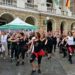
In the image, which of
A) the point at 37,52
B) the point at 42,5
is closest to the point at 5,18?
the point at 42,5

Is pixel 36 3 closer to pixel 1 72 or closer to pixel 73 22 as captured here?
pixel 73 22

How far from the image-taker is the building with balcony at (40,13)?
35.4 meters

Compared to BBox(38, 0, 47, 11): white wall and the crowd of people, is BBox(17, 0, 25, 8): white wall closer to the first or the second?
BBox(38, 0, 47, 11): white wall

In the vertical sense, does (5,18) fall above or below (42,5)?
below

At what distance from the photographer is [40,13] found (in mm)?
39438

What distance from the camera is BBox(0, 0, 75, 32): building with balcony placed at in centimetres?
3538

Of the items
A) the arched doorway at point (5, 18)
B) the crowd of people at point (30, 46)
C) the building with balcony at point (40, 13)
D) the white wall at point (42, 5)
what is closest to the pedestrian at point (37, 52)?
the crowd of people at point (30, 46)

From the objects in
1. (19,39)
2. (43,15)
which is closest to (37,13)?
(43,15)

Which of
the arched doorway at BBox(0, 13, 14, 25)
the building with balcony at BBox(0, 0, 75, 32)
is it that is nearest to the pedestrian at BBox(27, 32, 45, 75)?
the building with balcony at BBox(0, 0, 75, 32)

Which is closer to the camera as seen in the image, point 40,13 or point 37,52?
point 37,52

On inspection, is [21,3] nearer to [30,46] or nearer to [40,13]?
[40,13]

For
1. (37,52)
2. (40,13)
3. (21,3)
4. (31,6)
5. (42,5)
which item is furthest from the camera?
(42,5)

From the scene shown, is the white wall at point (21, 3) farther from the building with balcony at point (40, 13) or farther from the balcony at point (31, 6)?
the balcony at point (31, 6)

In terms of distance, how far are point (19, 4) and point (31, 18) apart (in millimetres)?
3837
